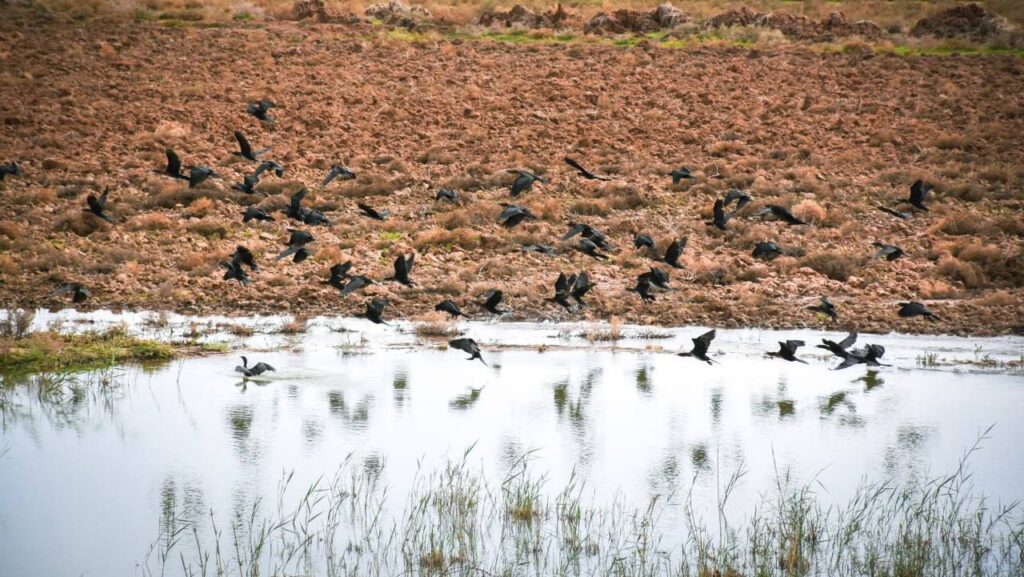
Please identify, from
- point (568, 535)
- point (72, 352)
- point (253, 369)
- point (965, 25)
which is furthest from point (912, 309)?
point (965, 25)

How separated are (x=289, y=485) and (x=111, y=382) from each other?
4361mm

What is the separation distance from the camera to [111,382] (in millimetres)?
12711

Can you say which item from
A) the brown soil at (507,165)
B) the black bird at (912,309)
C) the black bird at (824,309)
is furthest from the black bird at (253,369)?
the black bird at (912,309)

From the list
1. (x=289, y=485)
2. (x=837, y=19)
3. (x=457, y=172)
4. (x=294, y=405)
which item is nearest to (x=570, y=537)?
(x=289, y=485)

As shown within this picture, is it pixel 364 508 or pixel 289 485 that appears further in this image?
pixel 289 485

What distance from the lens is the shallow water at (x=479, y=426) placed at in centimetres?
905

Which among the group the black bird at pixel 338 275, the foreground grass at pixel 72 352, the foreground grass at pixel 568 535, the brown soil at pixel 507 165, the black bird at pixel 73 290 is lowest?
the foreground grass at pixel 568 535

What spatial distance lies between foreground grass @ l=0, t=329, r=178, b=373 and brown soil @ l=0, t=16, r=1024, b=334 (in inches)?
133

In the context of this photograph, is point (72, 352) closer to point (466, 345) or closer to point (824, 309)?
point (466, 345)

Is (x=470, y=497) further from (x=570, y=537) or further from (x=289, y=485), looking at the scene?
(x=289, y=485)

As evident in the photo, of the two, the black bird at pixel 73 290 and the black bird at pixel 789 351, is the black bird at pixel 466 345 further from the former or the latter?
the black bird at pixel 73 290

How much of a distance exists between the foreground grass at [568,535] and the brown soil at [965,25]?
37948 millimetres

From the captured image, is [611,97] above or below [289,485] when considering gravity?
above

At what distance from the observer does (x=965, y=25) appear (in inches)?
1731
